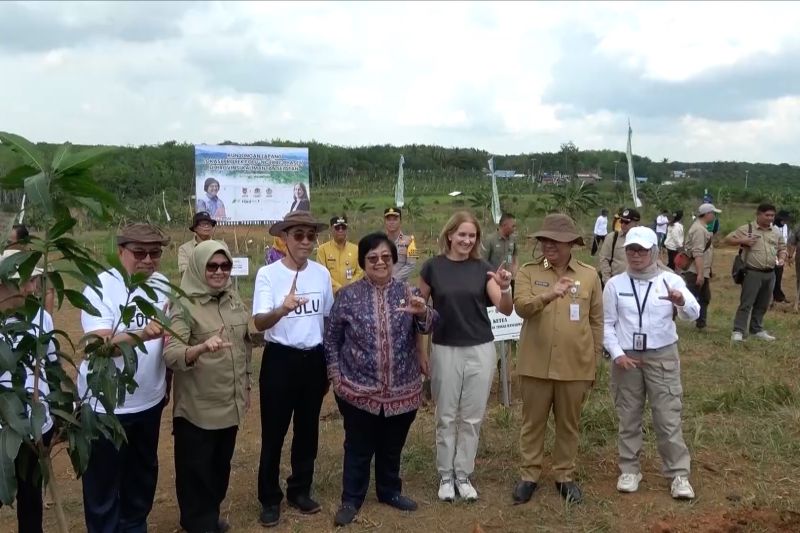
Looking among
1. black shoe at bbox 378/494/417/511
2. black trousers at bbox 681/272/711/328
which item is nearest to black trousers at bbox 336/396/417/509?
black shoe at bbox 378/494/417/511

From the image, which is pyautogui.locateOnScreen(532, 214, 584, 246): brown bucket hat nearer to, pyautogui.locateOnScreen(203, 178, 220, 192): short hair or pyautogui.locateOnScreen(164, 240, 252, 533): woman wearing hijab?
pyautogui.locateOnScreen(164, 240, 252, 533): woman wearing hijab

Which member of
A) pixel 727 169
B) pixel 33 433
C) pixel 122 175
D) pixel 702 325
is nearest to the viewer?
pixel 33 433

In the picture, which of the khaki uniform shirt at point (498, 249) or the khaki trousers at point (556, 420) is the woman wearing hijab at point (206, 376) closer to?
the khaki trousers at point (556, 420)

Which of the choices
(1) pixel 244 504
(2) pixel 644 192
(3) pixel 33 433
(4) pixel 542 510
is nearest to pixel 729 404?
(4) pixel 542 510

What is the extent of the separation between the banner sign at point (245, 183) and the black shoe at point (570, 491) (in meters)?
4.82

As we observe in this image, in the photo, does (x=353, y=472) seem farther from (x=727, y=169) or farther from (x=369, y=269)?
A: (x=727, y=169)

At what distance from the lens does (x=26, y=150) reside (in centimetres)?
177

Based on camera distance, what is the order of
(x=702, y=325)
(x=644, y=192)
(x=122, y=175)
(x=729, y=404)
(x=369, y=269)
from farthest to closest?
(x=122, y=175), (x=644, y=192), (x=702, y=325), (x=729, y=404), (x=369, y=269)

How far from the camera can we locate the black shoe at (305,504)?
3848 mm

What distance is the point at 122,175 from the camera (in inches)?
1515

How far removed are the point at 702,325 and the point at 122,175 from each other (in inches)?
1412

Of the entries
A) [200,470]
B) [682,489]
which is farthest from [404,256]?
[200,470]

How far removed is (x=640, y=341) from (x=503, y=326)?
5.23 feet

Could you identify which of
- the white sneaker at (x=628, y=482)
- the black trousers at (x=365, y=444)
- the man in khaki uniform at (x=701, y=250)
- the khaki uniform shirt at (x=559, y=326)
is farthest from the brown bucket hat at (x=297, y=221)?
the man in khaki uniform at (x=701, y=250)
